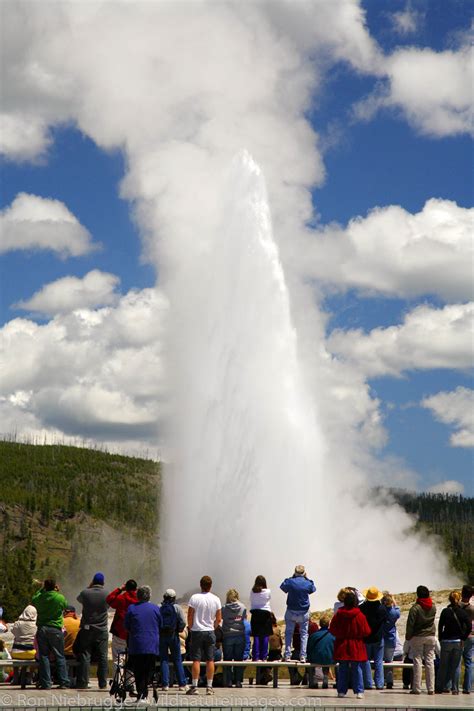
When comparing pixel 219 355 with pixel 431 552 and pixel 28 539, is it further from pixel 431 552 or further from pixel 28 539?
pixel 28 539

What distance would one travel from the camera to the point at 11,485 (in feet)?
553

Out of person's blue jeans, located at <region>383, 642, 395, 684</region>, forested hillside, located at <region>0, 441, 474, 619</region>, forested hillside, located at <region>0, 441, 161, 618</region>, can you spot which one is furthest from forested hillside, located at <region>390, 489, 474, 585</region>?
person's blue jeans, located at <region>383, 642, 395, 684</region>

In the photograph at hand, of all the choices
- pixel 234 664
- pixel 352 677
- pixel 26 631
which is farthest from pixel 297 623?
pixel 26 631

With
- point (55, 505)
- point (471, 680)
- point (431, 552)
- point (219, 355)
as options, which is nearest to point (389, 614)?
point (471, 680)

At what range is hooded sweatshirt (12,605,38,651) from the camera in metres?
13.9

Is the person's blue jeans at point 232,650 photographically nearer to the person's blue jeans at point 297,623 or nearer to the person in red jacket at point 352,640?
the person's blue jeans at point 297,623

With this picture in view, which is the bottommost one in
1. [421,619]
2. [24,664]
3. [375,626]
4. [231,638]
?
[24,664]

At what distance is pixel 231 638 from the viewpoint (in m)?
14.1

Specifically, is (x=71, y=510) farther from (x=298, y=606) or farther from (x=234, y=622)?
(x=234, y=622)

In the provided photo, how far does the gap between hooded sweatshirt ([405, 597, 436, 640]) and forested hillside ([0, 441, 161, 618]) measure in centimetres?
8896

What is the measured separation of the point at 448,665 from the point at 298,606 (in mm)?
2258

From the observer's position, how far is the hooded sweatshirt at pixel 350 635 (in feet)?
41.8

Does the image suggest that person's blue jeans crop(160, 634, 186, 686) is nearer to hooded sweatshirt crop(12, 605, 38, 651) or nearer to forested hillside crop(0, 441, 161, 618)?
hooded sweatshirt crop(12, 605, 38, 651)

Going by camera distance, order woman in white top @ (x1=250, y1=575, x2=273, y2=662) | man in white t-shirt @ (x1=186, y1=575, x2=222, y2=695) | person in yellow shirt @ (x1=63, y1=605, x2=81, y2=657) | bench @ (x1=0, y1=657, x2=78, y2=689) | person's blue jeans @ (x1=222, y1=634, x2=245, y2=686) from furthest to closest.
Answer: woman in white top @ (x1=250, y1=575, x2=273, y2=662), person's blue jeans @ (x1=222, y1=634, x2=245, y2=686), person in yellow shirt @ (x1=63, y1=605, x2=81, y2=657), man in white t-shirt @ (x1=186, y1=575, x2=222, y2=695), bench @ (x1=0, y1=657, x2=78, y2=689)
